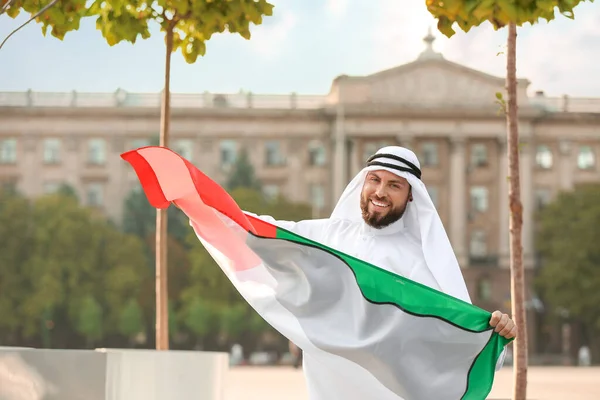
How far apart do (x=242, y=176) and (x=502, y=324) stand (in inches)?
2364

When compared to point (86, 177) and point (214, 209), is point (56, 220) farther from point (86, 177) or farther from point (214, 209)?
point (214, 209)

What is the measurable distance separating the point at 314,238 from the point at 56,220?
52548 mm

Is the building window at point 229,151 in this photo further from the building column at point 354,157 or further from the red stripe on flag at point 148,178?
the red stripe on flag at point 148,178

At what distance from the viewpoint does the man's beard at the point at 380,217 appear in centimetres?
488

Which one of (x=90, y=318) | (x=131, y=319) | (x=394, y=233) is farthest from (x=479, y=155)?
(x=394, y=233)

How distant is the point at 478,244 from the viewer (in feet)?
236

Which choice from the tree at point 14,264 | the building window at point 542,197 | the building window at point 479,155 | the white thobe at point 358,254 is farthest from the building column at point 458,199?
the white thobe at point 358,254

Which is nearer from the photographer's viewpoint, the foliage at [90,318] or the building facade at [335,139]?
the foliage at [90,318]

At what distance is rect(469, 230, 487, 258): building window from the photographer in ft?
234

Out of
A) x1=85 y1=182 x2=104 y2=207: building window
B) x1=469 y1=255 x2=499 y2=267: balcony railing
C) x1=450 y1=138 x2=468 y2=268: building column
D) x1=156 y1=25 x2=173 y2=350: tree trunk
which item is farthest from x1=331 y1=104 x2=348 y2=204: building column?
x1=156 y1=25 x2=173 y2=350: tree trunk

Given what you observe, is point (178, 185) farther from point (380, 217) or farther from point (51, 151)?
point (51, 151)

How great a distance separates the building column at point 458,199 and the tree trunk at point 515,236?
61573 millimetres

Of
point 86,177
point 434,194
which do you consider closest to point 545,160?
point 434,194

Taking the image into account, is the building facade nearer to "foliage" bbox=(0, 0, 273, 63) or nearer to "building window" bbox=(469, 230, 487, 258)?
"building window" bbox=(469, 230, 487, 258)
